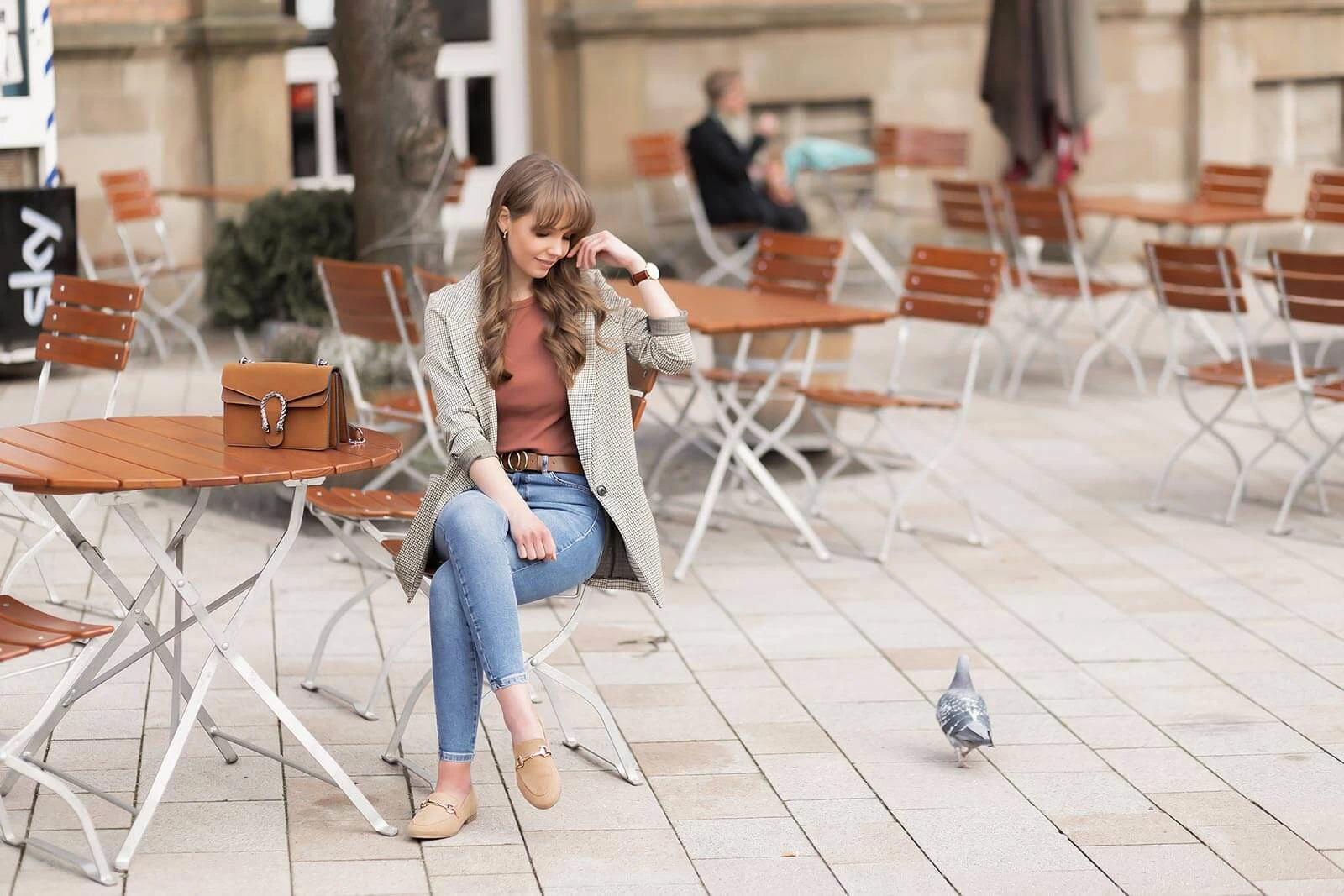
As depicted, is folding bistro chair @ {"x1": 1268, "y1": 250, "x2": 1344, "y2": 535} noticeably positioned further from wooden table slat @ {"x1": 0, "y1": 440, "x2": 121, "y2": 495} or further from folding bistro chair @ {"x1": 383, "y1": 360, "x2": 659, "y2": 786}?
wooden table slat @ {"x1": 0, "y1": 440, "x2": 121, "y2": 495}

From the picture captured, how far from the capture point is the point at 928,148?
1267 centimetres

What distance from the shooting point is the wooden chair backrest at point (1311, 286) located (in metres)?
6.52

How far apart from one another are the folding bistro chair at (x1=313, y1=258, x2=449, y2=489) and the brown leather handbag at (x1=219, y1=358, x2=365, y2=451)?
2.06 metres

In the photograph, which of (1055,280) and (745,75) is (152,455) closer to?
(1055,280)

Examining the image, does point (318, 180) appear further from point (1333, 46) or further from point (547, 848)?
point (547, 848)

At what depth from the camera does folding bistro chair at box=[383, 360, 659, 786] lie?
4.28m

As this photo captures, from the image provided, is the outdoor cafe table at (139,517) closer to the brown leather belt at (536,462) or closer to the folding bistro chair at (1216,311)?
the brown leather belt at (536,462)

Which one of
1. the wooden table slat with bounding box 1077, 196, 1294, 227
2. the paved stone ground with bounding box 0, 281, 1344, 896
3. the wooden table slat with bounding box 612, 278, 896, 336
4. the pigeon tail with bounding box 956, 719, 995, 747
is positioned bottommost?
the paved stone ground with bounding box 0, 281, 1344, 896

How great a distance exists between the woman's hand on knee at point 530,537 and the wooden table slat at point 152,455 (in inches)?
24.3

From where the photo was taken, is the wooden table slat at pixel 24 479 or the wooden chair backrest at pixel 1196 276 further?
the wooden chair backrest at pixel 1196 276

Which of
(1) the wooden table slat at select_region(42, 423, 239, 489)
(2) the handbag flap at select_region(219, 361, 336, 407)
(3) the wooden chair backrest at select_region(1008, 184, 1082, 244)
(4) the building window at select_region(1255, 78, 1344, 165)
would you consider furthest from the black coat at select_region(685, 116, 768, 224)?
(2) the handbag flap at select_region(219, 361, 336, 407)

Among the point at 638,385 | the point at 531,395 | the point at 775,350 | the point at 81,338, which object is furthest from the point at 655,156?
the point at 531,395

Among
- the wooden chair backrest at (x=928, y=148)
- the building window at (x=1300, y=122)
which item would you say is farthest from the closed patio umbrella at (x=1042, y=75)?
the building window at (x=1300, y=122)

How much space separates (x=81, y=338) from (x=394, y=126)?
232 centimetres
